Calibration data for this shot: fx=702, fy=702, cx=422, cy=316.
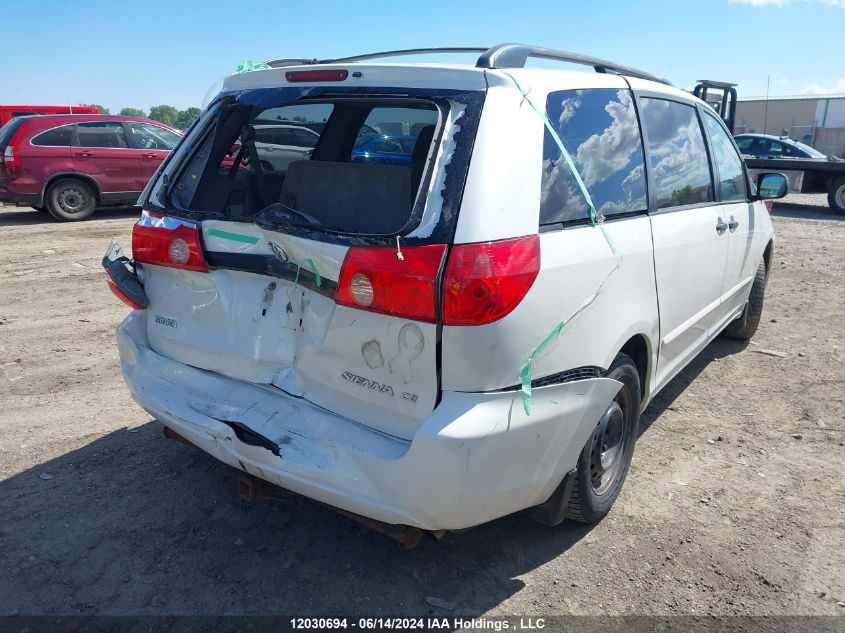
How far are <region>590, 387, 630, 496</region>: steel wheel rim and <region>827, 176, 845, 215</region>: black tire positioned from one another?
14460mm

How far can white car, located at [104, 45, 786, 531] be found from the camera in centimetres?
232

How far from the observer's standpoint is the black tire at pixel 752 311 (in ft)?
18.7

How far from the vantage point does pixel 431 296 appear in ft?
7.48

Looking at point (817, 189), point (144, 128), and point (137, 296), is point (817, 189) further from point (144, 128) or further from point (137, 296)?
point (137, 296)

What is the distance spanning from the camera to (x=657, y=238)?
3.31 m

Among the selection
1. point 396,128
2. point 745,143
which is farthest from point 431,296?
point 745,143

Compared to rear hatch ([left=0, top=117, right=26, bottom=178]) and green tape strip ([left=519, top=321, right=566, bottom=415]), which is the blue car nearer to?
green tape strip ([left=519, top=321, right=566, bottom=415])

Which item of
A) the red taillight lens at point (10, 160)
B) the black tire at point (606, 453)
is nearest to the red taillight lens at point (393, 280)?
the black tire at point (606, 453)

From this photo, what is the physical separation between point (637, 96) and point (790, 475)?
216 cm

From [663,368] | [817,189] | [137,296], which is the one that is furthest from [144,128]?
[817,189]

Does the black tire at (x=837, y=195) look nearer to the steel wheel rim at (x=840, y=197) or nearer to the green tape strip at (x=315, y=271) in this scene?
the steel wheel rim at (x=840, y=197)

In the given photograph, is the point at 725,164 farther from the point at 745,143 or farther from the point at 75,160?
the point at 745,143

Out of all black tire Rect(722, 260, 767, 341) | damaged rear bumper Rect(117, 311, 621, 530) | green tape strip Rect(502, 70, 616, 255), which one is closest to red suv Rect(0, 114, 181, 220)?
black tire Rect(722, 260, 767, 341)

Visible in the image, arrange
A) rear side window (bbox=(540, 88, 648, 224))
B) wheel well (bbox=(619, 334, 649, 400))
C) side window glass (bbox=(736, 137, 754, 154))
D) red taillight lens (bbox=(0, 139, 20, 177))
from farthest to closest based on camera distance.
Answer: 1. side window glass (bbox=(736, 137, 754, 154))
2. red taillight lens (bbox=(0, 139, 20, 177))
3. wheel well (bbox=(619, 334, 649, 400))
4. rear side window (bbox=(540, 88, 648, 224))
